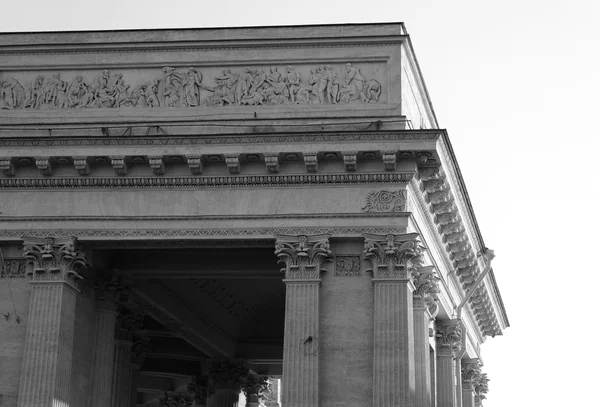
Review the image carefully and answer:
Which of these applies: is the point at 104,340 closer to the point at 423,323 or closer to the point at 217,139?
the point at 217,139

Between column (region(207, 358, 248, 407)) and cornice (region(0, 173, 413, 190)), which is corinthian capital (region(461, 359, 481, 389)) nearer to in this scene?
column (region(207, 358, 248, 407))

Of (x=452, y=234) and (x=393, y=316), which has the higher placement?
(x=452, y=234)

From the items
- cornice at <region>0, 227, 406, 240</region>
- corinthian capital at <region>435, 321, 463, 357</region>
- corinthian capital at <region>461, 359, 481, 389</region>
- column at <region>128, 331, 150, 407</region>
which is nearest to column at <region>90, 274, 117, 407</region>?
cornice at <region>0, 227, 406, 240</region>

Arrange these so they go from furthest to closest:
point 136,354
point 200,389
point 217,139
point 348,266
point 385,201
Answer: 1. point 200,389
2. point 136,354
3. point 217,139
4. point 348,266
5. point 385,201

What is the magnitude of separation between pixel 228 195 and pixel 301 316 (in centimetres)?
413

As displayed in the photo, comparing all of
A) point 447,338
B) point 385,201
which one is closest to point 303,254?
point 385,201

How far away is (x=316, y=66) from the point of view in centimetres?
3478

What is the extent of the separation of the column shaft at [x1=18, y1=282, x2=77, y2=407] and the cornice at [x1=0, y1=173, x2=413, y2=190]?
3005 mm

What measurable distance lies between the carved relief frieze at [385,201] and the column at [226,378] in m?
17.9

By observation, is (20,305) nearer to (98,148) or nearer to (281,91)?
(98,148)

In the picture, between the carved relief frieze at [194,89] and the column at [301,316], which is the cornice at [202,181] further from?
the carved relief frieze at [194,89]

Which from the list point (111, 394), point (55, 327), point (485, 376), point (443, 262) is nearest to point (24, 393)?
point (55, 327)

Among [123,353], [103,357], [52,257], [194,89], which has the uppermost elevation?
[194,89]

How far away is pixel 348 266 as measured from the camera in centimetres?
3234
